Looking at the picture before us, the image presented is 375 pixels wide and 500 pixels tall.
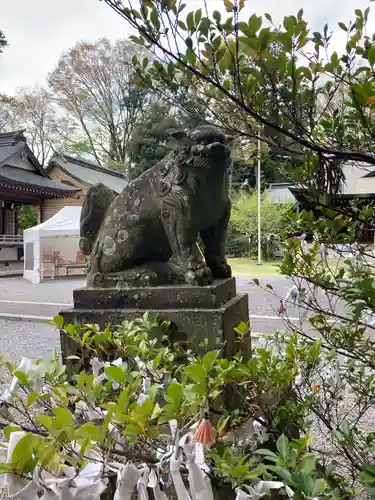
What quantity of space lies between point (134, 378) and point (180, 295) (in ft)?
2.75

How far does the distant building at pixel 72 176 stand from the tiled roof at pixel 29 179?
675 millimetres

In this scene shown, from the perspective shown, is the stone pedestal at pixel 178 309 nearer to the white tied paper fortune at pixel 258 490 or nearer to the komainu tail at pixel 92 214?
the komainu tail at pixel 92 214

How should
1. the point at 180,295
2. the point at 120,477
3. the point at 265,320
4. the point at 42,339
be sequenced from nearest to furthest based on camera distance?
the point at 120,477 < the point at 180,295 < the point at 42,339 < the point at 265,320

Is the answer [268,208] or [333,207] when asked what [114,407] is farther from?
[268,208]

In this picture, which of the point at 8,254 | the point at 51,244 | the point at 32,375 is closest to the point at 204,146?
the point at 32,375

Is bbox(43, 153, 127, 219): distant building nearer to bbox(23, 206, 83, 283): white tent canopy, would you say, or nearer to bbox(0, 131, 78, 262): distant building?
bbox(0, 131, 78, 262): distant building

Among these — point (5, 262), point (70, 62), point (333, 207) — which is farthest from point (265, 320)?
point (70, 62)

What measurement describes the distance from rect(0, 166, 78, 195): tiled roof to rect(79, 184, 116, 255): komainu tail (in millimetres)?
12343

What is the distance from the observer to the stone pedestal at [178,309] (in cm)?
174

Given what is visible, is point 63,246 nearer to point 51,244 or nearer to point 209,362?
point 51,244

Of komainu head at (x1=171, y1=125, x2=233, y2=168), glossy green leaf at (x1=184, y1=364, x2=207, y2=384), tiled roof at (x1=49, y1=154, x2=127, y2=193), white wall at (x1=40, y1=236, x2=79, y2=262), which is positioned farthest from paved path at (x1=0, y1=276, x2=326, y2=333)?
tiled roof at (x1=49, y1=154, x2=127, y2=193)

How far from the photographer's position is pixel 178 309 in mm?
1801

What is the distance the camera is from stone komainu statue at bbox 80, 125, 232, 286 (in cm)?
181

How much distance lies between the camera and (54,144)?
19.7 m
